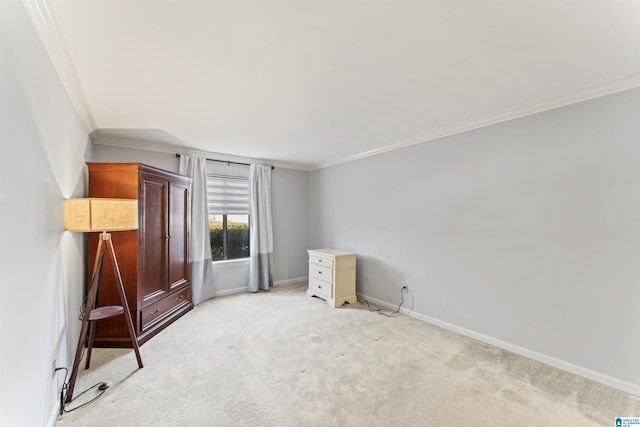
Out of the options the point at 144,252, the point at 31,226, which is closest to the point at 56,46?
the point at 31,226

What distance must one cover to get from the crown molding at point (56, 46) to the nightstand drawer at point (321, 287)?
349 cm

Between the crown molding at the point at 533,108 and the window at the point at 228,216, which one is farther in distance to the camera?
the window at the point at 228,216

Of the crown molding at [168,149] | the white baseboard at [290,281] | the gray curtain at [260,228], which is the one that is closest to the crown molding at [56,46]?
the crown molding at [168,149]

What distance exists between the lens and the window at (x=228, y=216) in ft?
14.5

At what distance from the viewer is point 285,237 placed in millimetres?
5172

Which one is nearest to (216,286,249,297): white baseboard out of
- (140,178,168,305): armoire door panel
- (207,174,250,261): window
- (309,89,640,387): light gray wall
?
(207,174,250,261): window

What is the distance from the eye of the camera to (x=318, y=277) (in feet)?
13.7

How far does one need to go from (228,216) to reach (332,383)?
10.9 feet

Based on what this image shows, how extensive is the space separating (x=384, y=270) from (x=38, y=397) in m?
3.51

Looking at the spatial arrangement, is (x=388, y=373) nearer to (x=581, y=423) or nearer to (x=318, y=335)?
(x=318, y=335)

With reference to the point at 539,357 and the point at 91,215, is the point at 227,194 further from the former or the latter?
the point at 539,357

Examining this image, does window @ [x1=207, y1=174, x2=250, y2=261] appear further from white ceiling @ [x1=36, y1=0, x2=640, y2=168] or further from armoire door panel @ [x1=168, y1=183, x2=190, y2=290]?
white ceiling @ [x1=36, y1=0, x2=640, y2=168]

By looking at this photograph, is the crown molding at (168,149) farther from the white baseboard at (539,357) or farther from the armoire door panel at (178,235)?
the white baseboard at (539,357)

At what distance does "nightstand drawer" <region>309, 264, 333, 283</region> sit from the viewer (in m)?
3.96
